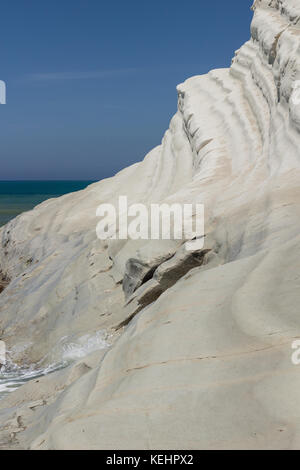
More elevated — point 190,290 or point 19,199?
point 190,290

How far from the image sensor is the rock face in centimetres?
352

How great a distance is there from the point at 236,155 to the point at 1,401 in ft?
21.1

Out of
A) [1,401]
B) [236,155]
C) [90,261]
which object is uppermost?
[236,155]

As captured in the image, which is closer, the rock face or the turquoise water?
the rock face

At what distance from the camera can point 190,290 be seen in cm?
514

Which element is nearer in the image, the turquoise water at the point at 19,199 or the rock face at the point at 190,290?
the rock face at the point at 190,290

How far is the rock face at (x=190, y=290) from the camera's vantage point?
3.52 m

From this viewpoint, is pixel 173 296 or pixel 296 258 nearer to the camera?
pixel 296 258

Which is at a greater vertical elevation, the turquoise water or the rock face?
the rock face

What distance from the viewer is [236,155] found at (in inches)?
410

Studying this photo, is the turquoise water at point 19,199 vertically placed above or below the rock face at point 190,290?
below

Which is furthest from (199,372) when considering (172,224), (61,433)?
(172,224)

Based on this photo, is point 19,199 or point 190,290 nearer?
point 190,290
